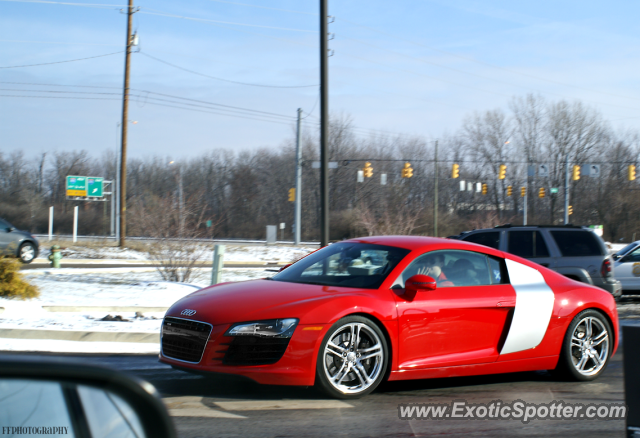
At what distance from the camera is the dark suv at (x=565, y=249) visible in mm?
11688

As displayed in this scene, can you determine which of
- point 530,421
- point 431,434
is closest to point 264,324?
point 431,434

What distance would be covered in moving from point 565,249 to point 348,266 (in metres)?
7.09

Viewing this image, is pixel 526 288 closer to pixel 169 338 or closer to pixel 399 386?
pixel 399 386

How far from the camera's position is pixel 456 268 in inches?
253

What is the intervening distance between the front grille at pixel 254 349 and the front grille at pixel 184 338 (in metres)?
0.29

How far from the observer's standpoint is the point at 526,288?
6.48 metres

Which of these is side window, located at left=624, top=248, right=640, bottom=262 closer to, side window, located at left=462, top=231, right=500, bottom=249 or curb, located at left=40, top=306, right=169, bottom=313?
side window, located at left=462, top=231, right=500, bottom=249

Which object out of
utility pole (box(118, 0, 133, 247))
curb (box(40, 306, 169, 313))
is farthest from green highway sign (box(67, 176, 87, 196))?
curb (box(40, 306, 169, 313))

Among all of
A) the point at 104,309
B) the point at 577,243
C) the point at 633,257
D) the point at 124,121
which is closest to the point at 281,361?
the point at 104,309

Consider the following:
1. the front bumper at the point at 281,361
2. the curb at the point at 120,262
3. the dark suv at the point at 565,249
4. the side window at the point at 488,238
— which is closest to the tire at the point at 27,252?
the curb at the point at 120,262

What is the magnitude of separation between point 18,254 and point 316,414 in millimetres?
21779

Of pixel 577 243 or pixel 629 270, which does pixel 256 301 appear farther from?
pixel 629 270

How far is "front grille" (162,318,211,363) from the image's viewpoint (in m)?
5.38

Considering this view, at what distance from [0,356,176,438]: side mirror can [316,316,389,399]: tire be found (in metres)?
3.80
